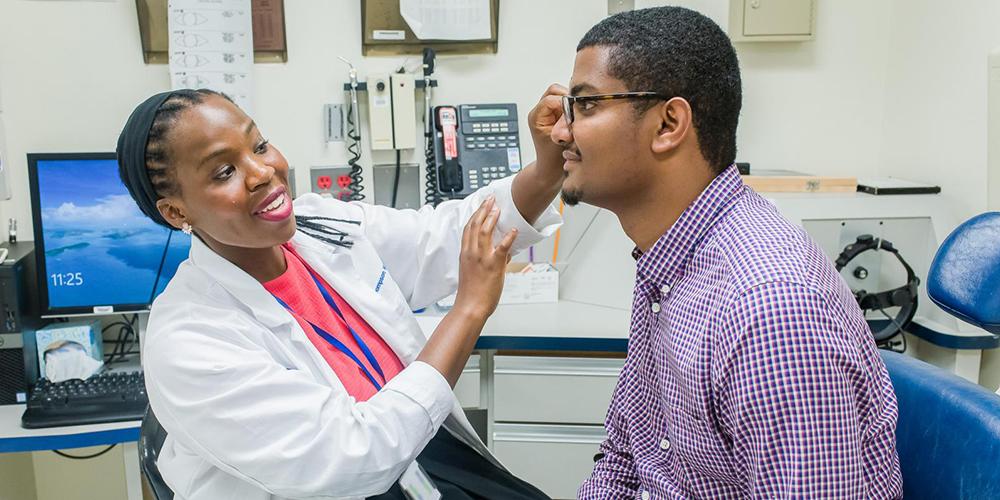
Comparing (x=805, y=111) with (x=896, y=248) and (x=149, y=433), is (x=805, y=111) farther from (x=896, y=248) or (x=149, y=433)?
(x=149, y=433)

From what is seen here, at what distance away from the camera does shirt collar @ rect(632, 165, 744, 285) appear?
105cm

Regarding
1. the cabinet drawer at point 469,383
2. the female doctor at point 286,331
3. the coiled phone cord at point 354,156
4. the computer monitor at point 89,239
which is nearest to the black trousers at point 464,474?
the female doctor at point 286,331

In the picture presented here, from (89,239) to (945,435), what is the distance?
6.47ft

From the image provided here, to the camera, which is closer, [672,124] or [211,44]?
[672,124]

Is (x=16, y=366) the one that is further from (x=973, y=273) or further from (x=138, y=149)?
(x=973, y=273)

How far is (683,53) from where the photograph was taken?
1021mm

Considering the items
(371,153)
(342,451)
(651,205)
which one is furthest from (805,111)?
(342,451)

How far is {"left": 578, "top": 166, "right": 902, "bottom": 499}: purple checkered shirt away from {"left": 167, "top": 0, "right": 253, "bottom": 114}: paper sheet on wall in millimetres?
1633

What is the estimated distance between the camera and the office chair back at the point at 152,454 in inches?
44.6

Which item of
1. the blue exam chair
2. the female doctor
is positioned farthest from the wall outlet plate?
the blue exam chair

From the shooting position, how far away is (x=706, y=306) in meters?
0.96

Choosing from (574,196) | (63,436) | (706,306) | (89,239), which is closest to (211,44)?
(89,239)

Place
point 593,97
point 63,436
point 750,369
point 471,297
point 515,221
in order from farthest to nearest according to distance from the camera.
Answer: point 63,436, point 515,221, point 471,297, point 593,97, point 750,369

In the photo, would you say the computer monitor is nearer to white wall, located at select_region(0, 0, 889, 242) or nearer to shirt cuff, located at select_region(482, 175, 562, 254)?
white wall, located at select_region(0, 0, 889, 242)
